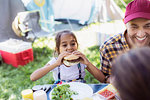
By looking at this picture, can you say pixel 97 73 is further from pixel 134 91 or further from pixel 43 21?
pixel 43 21

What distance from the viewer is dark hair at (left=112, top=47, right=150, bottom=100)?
535mm

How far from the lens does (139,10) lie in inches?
61.7

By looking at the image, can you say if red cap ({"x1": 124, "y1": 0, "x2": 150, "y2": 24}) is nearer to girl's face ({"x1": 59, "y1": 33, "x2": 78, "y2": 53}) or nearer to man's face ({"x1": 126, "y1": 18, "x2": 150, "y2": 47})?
man's face ({"x1": 126, "y1": 18, "x2": 150, "y2": 47})

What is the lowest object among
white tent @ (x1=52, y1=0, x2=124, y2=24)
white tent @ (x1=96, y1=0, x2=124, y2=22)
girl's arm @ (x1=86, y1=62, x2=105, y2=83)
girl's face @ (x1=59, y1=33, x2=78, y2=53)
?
girl's arm @ (x1=86, y1=62, x2=105, y2=83)

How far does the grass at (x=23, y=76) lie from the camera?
282 centimetres

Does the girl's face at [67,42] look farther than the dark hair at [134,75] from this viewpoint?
Yes

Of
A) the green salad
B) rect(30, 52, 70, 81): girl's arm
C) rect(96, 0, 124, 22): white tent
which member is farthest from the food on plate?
rect(96, 0, 124, 22): white tent

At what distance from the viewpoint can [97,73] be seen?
1.72m

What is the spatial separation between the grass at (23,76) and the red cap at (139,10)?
70.1 inches

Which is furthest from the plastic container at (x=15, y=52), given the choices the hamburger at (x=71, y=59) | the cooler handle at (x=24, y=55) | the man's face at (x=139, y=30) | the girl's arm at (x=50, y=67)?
the man's face at (x=139, y=30)

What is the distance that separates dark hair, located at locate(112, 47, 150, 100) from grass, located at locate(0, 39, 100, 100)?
2396 mm

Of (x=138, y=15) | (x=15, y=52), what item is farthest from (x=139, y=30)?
(x=15, y=52)

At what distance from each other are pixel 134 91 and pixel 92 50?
4077mm

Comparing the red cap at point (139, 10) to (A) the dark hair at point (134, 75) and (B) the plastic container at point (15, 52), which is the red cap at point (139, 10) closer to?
(A) the dark hair at point (134, 75)
